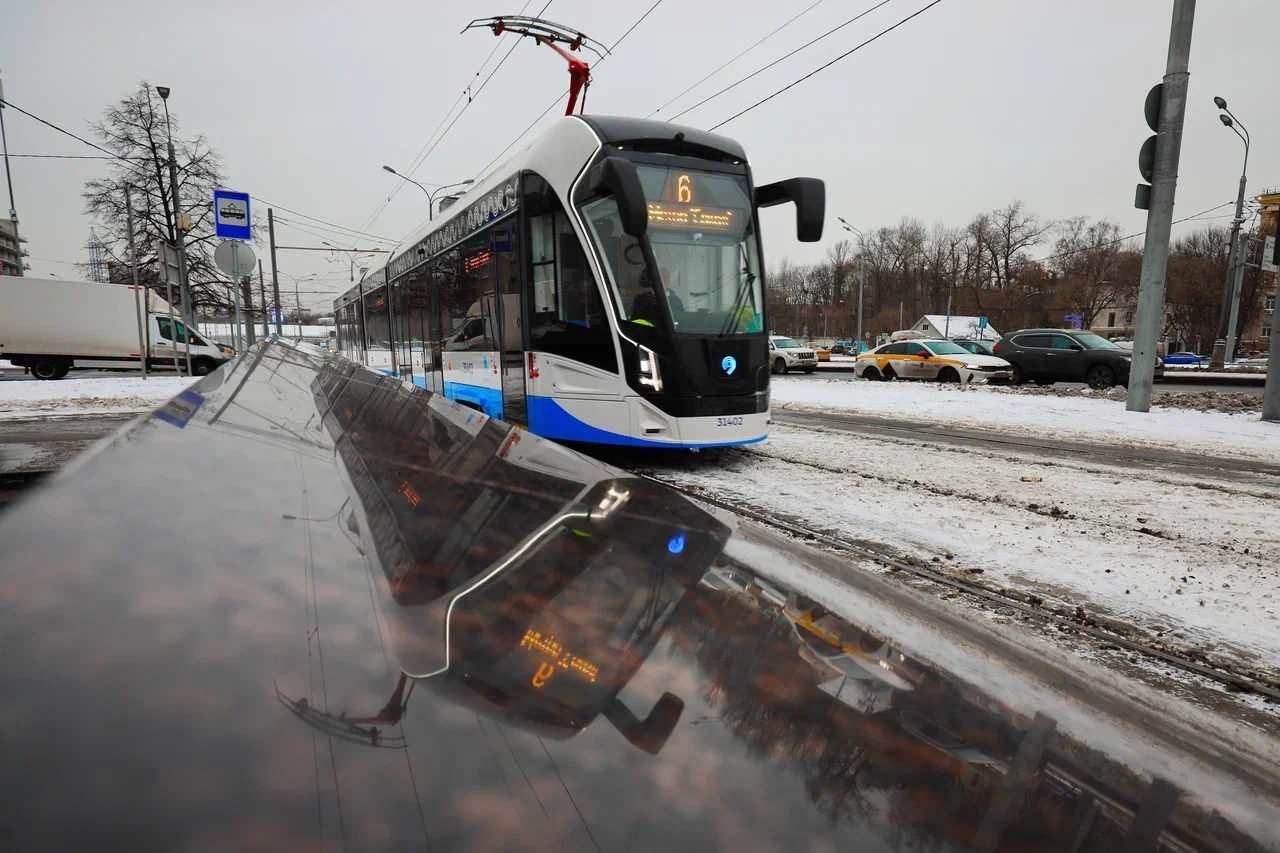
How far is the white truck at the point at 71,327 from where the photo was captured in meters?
23.3

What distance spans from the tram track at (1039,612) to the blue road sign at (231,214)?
48.1 feet

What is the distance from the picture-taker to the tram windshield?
6.73 m

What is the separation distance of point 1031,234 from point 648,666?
8992cm

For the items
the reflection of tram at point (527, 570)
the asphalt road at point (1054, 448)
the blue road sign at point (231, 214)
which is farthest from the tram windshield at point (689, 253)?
the blue road sign at point (231, 214)

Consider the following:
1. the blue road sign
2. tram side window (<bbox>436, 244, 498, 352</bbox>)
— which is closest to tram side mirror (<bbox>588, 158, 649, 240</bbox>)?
tram side window (<bbox>436, 244, 498, 352</bbox>)

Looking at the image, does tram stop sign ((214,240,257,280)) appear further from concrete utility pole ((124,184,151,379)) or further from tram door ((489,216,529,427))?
tram door ((489,216,529,427))

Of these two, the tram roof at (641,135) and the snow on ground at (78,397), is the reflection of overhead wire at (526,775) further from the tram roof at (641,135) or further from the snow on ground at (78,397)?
the snow on ground at (78,397)

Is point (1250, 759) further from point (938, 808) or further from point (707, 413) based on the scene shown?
point (707, 413)

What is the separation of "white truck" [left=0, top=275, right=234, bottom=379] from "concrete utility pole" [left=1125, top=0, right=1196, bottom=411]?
25.1 meters

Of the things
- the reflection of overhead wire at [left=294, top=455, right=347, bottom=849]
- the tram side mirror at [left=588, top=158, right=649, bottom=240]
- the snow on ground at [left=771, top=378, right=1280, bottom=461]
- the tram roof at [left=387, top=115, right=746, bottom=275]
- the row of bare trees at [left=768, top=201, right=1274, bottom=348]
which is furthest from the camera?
the row of bare trees at [left=768, top=201, right=1274, bottom=348]

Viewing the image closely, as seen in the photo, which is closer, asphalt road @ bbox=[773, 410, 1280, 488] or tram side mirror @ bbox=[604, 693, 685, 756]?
tram side mirror @ bbox=[604, 693, 685, 756]

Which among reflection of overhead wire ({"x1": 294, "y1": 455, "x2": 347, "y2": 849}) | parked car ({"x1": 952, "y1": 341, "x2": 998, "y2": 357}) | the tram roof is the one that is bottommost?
parked car ({"x1": 952, "y1": 341, "x2": 998, "y2": 357})

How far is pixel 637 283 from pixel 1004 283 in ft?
274

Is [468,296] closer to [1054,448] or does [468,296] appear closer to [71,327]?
[1054,448]
